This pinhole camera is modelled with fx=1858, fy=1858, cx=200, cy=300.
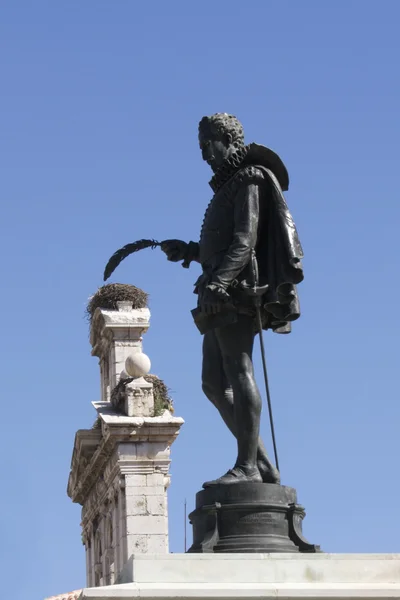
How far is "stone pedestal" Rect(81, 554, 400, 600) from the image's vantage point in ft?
29.6

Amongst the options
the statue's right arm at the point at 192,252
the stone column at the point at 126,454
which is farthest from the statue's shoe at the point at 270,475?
the stone column at the point at 126,454

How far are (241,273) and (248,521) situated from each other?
1.45 meters

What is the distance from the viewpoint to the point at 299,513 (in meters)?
9.97

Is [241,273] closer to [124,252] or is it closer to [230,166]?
[230,166]

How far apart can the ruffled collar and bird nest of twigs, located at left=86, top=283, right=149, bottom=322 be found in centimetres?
2681

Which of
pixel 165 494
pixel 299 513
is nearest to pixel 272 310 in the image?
pixel 299 513

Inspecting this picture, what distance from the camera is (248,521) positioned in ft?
32.1

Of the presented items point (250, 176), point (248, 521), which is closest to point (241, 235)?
point (250, 176)

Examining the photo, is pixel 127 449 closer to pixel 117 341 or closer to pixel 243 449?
pixel 117 341

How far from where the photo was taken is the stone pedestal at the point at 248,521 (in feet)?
31.8

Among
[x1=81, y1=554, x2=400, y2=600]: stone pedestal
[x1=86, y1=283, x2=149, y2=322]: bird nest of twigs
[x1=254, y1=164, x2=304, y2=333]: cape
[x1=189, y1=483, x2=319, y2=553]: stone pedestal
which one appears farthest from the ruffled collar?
[x1=86, y1=283, x2=149, y2=322]: bird nest of twigs

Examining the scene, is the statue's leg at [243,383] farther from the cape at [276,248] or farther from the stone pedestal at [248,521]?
the stone pedestal at [248,521]

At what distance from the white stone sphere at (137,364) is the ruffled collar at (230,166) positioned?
80.8 ft

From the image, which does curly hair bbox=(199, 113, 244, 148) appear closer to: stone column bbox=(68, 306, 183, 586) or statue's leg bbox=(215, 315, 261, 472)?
statue's leg bbox=(215, 315, 261, 472)
